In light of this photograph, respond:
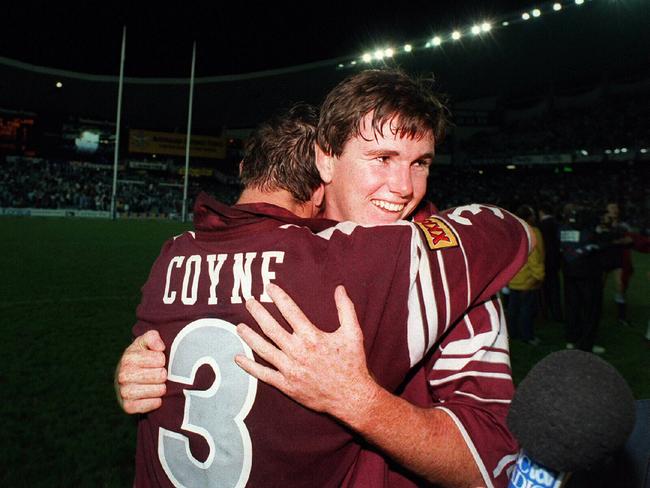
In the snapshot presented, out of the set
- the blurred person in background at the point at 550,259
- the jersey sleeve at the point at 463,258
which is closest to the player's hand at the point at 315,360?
the jersey sleeve at the point at 463,258

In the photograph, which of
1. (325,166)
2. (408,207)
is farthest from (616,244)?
(325,166)

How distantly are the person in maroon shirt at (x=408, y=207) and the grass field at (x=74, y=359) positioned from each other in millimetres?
2788

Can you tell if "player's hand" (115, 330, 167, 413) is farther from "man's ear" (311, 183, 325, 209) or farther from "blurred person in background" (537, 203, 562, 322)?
"blurred person in background" (537, 203, 562, 322)

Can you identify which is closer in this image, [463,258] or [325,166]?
[463,258]

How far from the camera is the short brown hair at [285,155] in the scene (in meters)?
1.76

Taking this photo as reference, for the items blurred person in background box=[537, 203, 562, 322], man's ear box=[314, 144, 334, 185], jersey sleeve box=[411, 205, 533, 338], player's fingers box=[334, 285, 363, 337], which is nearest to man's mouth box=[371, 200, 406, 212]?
man's ear box=[314, 144, 334, 185]

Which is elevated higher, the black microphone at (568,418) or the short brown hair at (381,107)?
the short brown hair at (381,107)

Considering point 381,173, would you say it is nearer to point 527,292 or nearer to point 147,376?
point 147,376

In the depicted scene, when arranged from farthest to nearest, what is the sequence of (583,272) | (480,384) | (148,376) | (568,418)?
(583,272) < (148,376) < (480,384) < (568,418)

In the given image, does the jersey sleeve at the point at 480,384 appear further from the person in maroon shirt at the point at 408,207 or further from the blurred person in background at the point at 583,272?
the blurred person in background at the point at 583,272

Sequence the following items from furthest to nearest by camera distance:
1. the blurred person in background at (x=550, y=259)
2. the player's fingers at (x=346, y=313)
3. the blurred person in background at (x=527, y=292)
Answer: the blurred person in background at (x=550, y=259) → the blurred person in background at (x=527, y=292) → the player's fingers at (x=346, y=313)

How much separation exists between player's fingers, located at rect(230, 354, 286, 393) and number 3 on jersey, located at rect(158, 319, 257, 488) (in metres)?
0.03

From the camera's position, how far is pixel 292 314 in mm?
1205

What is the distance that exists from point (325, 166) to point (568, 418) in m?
1.27
